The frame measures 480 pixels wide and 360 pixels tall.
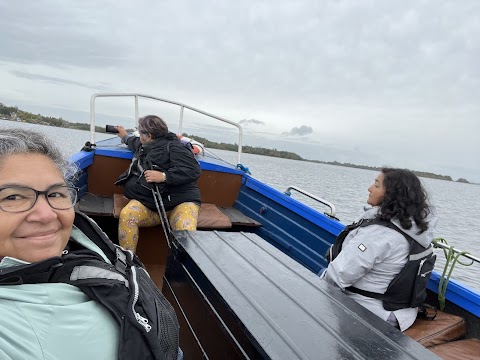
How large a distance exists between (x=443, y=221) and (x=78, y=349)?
14.6m

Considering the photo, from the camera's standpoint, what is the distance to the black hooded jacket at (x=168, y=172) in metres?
3.12

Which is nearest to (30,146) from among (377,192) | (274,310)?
(274,310)

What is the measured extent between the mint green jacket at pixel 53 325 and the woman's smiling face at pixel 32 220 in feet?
0.19

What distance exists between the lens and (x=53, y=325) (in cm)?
84

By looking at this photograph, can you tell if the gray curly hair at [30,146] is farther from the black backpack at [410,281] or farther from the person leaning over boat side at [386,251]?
the black backpack at [410,281]

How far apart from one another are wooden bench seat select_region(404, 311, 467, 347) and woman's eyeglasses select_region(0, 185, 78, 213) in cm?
184

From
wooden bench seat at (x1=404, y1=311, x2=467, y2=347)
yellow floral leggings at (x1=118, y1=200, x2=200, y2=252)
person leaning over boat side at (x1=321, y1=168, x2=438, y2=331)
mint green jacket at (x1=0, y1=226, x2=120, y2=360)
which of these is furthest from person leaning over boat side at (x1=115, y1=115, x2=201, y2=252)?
mint green jacket at (x1=0, y1=226, x2=120, y2=360)

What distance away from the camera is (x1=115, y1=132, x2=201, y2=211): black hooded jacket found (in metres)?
3.12

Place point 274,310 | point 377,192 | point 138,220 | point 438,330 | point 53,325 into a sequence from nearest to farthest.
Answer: point 53,325, point 274,310, point 438,330, point 377,192, point 138,220

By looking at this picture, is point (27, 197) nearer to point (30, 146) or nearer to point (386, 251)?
point (30, 146)

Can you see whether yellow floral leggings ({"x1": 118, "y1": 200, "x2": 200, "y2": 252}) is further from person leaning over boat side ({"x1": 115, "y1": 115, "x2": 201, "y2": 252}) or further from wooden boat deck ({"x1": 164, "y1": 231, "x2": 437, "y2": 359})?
wooden boat deck ({"x1": 164, "y1": 231, "x2": 437, "y2": 359})

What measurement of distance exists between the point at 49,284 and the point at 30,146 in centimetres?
40

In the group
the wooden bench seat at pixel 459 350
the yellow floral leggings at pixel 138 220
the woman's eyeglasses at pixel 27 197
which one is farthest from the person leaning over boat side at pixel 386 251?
the woman's eyeglasses at pixel 27 197

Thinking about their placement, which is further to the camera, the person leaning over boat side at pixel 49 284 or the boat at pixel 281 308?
the boat at pixel 281 308
